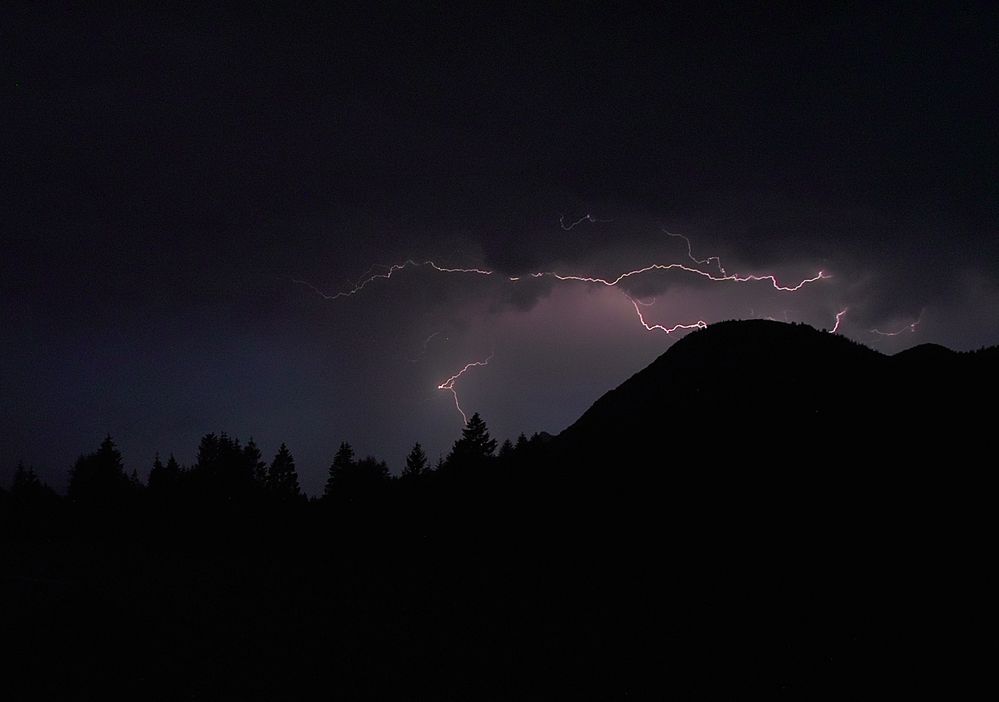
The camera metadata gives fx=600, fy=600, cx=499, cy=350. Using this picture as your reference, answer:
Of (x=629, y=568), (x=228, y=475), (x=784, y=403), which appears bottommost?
(x=629, y=568)

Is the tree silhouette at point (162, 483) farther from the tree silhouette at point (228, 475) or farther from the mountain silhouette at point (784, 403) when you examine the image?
the mountain silhouette at point (784, 403)

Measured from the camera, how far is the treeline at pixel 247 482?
42750mm

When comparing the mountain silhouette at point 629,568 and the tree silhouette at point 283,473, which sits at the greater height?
the tree silhouette at point 283,473

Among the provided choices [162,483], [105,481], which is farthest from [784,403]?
[105,481]

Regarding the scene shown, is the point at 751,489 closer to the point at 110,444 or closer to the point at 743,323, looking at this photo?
the point at 743,323

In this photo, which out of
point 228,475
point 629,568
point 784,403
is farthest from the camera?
point 228,475

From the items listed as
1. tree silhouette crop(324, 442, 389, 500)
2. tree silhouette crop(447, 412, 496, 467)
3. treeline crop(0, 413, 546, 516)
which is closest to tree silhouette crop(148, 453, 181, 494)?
treeline crop(0, 413, 546, 516)

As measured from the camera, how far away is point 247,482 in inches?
2542

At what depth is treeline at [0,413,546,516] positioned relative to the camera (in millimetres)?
42750

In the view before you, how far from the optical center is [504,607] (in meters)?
18.1

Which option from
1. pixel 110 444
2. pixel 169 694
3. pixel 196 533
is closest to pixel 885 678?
pixel 169 694

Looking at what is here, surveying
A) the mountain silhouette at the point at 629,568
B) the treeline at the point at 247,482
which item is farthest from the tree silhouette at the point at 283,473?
the mountain silhouette at the point at 629,568

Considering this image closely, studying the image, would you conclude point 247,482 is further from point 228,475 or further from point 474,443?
point 474,443

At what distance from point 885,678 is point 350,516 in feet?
102
